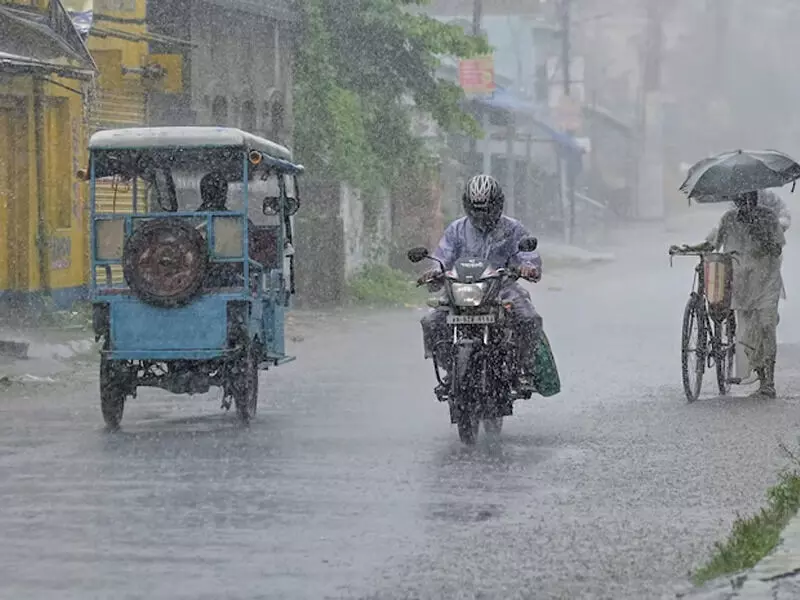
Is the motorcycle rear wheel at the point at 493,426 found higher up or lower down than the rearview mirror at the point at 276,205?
lower down

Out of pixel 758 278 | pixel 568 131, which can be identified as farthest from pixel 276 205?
pixel 568 131

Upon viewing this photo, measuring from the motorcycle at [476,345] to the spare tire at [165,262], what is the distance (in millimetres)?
1654

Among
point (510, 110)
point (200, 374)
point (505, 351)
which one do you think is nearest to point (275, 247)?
point (200, 374)

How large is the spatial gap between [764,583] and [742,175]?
9034 millimetres

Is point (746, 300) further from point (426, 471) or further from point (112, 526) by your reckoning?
point (112, 526)

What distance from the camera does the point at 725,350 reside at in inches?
611

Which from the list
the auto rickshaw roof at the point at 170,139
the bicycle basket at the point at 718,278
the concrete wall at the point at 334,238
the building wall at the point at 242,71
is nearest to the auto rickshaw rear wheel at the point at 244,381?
the auto rickshaw roof at the point at 170,139

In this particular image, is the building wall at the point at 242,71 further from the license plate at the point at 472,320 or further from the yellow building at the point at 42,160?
the license plate at the point at 472,320

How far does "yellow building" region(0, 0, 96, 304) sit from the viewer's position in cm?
2208

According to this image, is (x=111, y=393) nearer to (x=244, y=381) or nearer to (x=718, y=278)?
(x=244, y=381)

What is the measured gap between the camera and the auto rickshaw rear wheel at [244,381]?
13555mm

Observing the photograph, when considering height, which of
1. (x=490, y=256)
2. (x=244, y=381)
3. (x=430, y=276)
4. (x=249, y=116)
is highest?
(x=249, y=116)

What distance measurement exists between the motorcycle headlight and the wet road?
0.94 meters

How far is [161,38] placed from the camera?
88.2 ft
